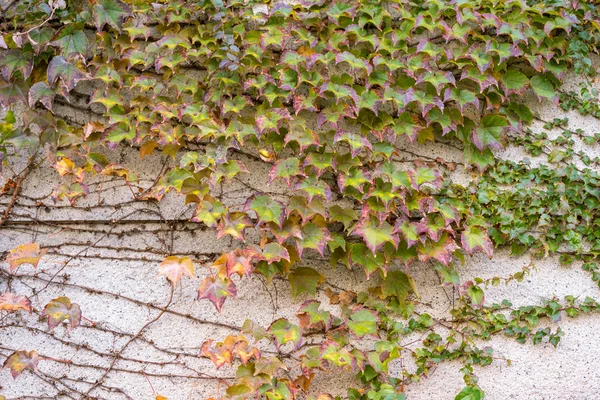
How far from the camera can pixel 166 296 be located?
268cm

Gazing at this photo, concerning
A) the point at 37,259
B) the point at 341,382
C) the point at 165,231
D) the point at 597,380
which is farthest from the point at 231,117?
the point at 597,380

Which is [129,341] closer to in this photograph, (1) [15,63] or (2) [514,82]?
(1) [15,63]

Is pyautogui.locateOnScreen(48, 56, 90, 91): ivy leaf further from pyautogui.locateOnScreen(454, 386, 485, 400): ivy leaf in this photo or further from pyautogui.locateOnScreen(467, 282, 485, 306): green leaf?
pyautogui.locateOnScreen(454, 386, 485, 400): ivy leaf

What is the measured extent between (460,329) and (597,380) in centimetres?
66

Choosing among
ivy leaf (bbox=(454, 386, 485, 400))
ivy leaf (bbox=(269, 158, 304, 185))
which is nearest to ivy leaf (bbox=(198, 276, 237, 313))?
ivy leaf (bbox=(269, 158, 304, 185))

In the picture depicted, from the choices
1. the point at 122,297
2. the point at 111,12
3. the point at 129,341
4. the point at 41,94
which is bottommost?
the point at 129,341

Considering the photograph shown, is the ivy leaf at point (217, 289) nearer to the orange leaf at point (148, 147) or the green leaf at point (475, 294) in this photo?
the orange leaf at point (148, 147)

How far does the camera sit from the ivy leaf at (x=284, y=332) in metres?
2.47

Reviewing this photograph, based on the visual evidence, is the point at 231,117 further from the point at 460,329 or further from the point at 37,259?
the point at 460,329

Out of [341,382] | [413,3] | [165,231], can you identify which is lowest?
[341,382]

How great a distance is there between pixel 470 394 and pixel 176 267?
1.37 meters

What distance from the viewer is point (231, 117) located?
110 inches

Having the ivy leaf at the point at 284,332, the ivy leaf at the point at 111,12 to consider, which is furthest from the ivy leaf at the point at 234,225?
the ivy leaf at the point at 111,12

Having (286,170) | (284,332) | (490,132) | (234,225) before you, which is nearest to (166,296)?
(234,225)
